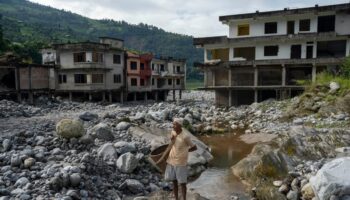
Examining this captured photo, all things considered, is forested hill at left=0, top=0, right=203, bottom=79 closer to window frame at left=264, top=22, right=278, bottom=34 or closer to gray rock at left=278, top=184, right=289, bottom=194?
window frame at left=264, top=22, right=278, bottom=34

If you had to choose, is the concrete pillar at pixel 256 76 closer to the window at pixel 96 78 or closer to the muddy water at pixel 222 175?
the muddy water at pixel 222 175

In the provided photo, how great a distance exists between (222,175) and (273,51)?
91.8ft

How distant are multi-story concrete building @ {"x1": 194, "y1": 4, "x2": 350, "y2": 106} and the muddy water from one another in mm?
17708

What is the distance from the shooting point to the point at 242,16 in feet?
133

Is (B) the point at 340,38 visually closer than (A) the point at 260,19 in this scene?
Yes

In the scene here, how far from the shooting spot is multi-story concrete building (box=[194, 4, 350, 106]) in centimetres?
3641

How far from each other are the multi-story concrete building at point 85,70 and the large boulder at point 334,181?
40.7 meters

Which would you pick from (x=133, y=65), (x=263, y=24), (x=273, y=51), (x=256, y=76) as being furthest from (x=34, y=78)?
(x=273, y=51)

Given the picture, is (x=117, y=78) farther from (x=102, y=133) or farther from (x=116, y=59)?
(x=102, y=133)

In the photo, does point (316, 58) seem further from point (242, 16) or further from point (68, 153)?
point (68, 153)

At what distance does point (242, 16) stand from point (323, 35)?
9096 mm

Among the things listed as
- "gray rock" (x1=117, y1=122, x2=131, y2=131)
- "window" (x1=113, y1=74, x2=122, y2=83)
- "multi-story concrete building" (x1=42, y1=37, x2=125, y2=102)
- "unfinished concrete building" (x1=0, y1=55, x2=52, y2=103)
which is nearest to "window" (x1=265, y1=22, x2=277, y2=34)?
"multi-story concrete building" (x1=42, y1=37, x2=125, y2=102)

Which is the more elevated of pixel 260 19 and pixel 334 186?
pixel 260 19

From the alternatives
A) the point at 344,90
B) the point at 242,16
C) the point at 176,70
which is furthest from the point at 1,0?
the point at 344,90
